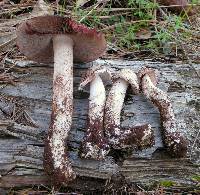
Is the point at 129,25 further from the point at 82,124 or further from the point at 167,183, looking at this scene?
the point at 167,183

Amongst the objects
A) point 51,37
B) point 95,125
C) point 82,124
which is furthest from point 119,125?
point 51,37

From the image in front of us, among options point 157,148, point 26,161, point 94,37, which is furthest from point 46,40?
point 157,148

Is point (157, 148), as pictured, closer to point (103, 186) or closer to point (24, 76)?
point (103, 186)

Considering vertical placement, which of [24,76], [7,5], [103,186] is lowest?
[103,186]

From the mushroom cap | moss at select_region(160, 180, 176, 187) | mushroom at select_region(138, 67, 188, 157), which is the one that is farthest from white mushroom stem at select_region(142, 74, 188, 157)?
the mushroom cap

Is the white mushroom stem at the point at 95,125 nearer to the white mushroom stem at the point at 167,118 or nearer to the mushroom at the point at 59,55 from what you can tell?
the mushroom at the point at 59,55

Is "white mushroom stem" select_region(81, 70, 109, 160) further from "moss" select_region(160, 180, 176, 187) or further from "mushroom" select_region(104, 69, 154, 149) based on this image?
"moss" select_region(160, 180, 176, 187)
